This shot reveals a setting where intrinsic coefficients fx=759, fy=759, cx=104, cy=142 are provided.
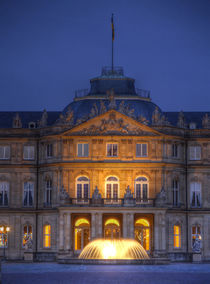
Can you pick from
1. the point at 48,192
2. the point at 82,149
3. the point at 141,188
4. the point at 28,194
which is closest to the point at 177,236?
the point at 141,188

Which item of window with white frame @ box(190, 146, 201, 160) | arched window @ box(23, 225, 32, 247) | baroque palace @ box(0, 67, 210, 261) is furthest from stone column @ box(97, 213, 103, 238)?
window with white frame @ box(190, 146, 201, 160)

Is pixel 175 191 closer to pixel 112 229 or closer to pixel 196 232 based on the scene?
pixel 196 232

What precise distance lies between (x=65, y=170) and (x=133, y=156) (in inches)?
315

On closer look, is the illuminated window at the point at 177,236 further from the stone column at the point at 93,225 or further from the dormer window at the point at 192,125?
the dormer window at the point at 192,125

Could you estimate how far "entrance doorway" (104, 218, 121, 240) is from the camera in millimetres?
86562

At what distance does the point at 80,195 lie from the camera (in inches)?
3425

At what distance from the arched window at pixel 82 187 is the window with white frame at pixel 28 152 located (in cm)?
731

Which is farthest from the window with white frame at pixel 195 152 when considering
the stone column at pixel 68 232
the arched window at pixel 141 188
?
the stone column at pixel 68 232

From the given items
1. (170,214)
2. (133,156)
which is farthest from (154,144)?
(170,214)

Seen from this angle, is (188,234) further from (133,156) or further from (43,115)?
(43,115)

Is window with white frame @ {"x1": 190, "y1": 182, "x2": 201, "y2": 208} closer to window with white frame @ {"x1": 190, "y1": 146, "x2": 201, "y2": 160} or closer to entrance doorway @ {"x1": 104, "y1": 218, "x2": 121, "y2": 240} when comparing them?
window with white frame @ {"x1": 190, "y1": 146, "x2": 201, "y2": 160}

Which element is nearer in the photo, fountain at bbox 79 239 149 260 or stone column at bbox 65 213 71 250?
fountain at bbox 79 239 149 260

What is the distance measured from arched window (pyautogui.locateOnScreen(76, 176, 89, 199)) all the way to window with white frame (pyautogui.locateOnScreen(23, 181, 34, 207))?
648 centimetres

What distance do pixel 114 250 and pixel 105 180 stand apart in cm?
937
